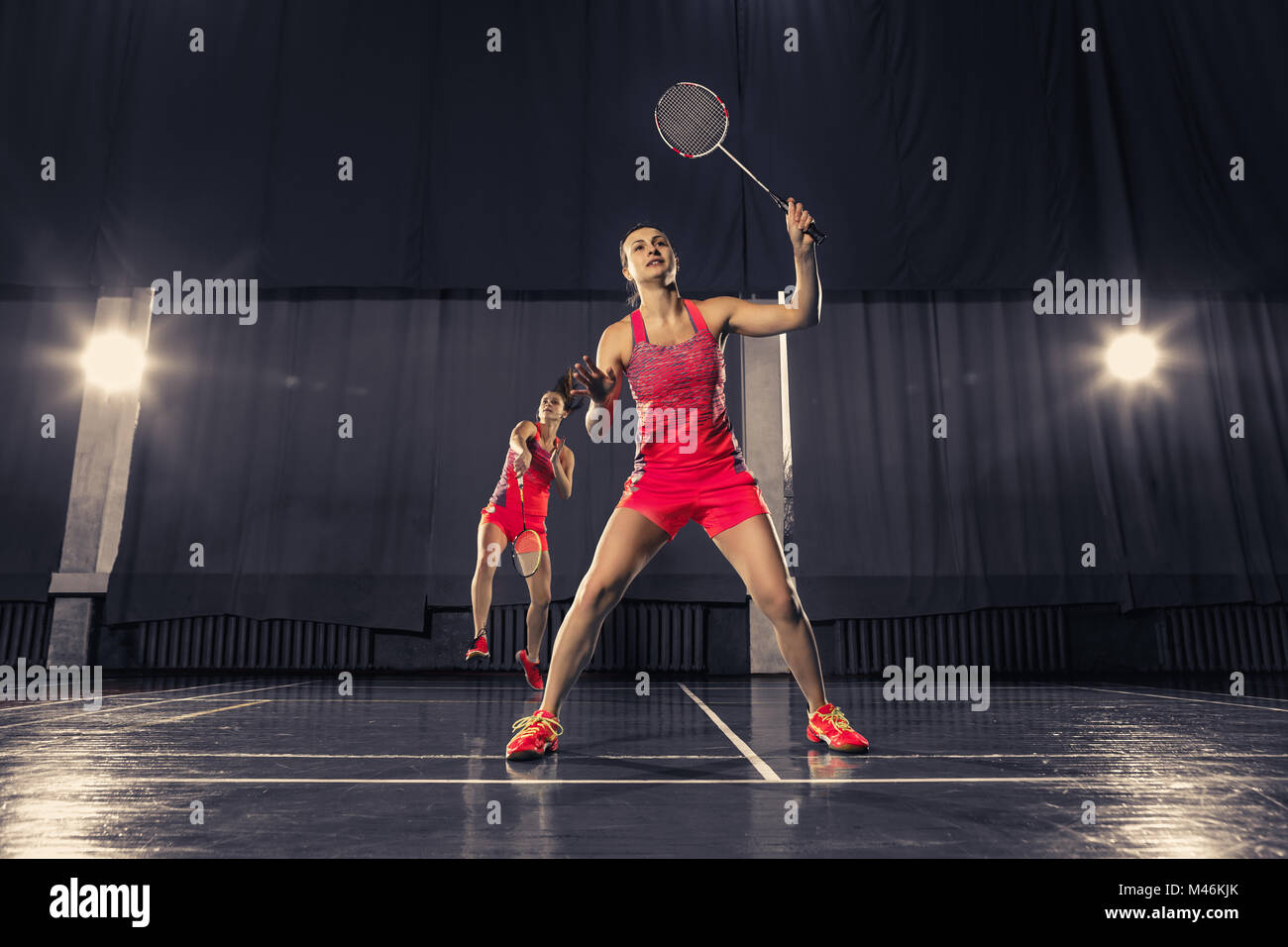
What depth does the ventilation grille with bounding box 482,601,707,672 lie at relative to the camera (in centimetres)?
692

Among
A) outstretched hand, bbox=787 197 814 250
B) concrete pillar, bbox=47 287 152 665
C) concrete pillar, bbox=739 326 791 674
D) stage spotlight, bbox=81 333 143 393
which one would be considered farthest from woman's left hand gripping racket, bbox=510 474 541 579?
stage spotlight, bbox=81 333 143 393

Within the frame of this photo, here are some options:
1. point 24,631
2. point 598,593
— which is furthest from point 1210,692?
point 24,631

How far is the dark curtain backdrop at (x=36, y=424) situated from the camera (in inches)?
269

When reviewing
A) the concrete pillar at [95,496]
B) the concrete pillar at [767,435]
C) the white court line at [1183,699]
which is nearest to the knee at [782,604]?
the white court line at [1183,699]

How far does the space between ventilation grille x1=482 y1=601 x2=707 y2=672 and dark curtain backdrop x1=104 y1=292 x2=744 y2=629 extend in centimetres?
29

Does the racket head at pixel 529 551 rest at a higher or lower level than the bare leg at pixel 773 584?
higher

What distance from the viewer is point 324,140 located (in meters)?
7.09

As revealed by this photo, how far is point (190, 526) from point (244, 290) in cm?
208

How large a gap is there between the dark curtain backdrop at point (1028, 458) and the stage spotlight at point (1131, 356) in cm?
11

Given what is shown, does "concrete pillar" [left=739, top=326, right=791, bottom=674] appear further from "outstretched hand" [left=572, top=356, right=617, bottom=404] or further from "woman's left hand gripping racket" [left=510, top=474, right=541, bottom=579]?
"outstretched hand" [left=572, top=356, right=617, bottom=404]

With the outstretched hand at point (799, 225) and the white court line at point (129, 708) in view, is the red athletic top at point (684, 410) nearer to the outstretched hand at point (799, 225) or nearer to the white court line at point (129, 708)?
the outstretched hand at point (799, 225)
